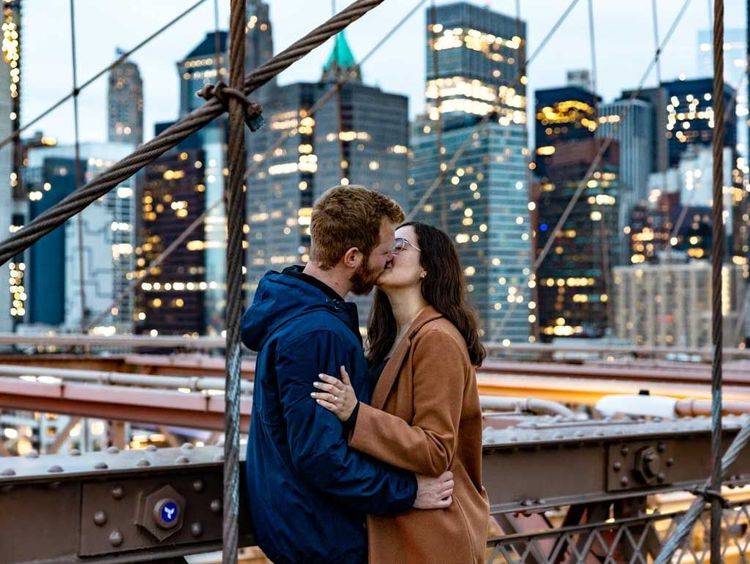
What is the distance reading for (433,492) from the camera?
7.95ft

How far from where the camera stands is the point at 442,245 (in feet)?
8.71

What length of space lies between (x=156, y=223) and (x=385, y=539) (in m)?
89.9

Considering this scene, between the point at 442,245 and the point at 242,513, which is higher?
the point at 442,245

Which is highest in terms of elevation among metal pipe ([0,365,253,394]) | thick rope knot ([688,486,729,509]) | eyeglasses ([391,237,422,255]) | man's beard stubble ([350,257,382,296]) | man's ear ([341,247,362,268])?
eyeglasses ([391,237,422,255])

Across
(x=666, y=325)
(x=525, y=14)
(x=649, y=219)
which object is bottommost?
(x=666, y=325)

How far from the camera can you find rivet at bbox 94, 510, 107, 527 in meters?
2.44

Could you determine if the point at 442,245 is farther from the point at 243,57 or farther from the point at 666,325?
the point at 666,325

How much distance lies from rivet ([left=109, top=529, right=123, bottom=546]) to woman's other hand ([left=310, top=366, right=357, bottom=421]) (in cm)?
60

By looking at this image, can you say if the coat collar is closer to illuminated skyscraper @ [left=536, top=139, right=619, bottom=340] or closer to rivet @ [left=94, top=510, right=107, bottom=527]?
rivet @ [left=94, top=510, right=107, bottom=527]

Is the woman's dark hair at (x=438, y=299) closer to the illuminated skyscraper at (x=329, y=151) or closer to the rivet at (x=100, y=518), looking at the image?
the rivet at (x=100, y=518)

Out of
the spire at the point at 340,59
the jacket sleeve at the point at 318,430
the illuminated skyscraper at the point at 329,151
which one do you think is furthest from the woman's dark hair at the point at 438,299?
the illuminated skyscraper at the point at 329,151

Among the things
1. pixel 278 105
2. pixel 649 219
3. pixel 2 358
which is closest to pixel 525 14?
pixel 278 105

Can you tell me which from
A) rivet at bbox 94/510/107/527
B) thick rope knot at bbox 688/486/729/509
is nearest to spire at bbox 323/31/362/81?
thick rope knot at bbox 688/486/729/509

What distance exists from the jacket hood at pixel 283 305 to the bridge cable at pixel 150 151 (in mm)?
419
